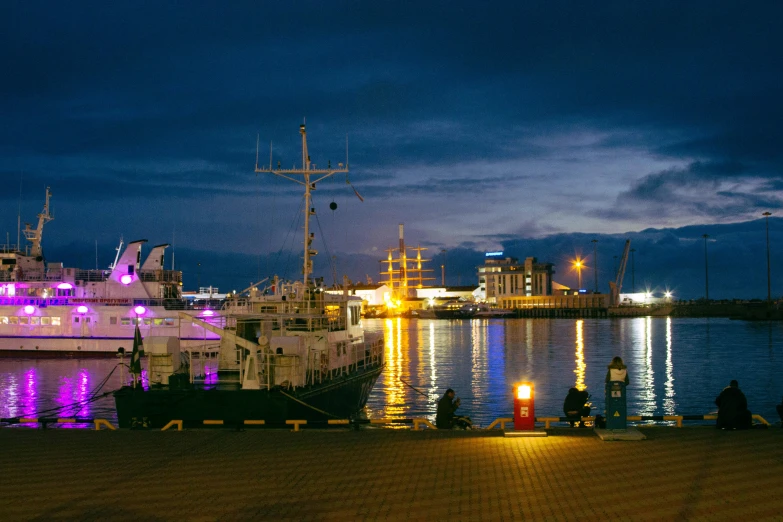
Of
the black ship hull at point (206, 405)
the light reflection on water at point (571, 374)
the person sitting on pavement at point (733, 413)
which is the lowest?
the light reflection on water at point (571, 374)

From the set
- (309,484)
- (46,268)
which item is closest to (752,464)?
(309,484)

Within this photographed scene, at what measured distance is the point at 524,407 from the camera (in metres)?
15.8

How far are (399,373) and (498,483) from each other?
40.8 meters

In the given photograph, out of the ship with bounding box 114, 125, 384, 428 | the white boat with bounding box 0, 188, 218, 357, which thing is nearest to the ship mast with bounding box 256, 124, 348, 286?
the ship with bounding box 114, 125, 384, 428

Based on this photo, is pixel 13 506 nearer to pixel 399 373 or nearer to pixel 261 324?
pixel 261 324

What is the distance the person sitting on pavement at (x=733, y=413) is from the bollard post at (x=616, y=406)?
7.71 ft

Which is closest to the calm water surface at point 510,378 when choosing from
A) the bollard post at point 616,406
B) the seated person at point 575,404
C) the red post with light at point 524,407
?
the seated person at point 575,404

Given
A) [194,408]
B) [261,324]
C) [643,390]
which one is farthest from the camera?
[643,390]

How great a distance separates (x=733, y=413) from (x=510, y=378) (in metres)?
33.8

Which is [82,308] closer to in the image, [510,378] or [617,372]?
[510,378]

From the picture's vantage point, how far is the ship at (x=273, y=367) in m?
21.2

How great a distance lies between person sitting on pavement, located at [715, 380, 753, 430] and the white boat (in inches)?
2065

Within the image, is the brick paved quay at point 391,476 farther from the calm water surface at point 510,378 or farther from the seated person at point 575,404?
the calm water surface at point 510,378

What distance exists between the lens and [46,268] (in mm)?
69500
